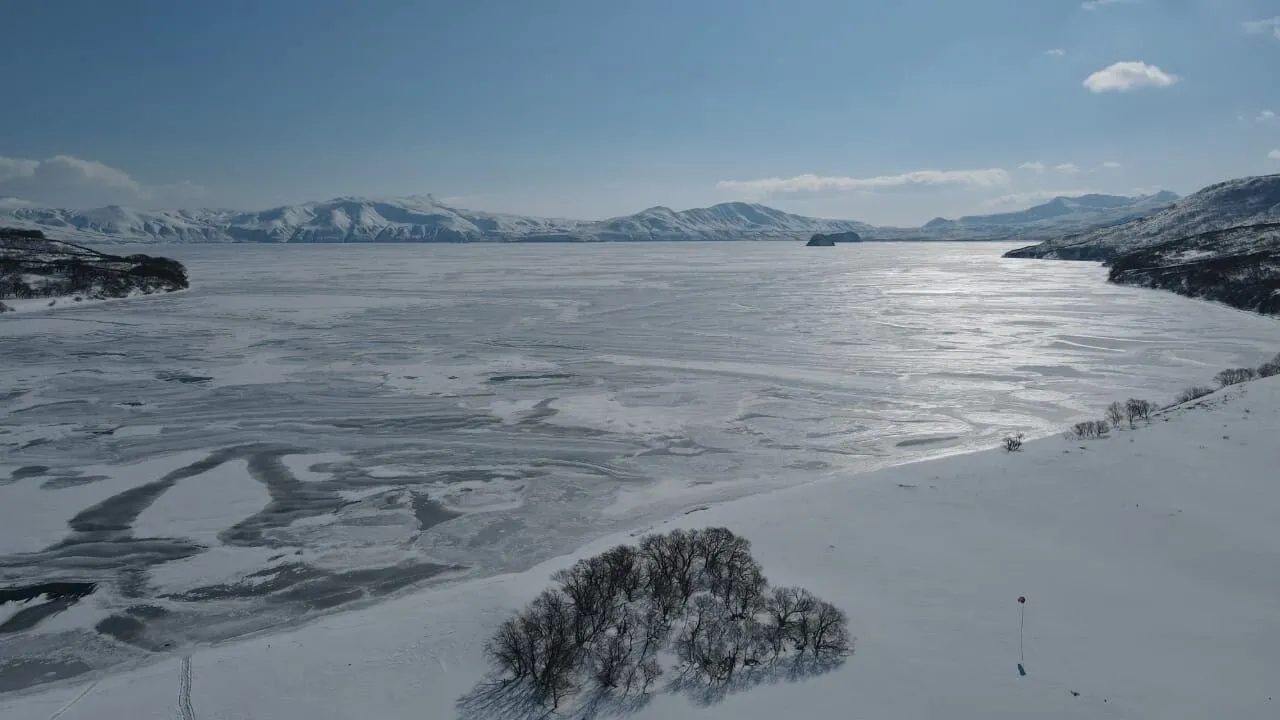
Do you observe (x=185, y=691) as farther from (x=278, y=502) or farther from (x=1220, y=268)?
(x=1220, y=268)

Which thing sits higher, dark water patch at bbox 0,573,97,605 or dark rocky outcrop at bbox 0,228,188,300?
dark rocky outcrop at bbox 0,228,188,300

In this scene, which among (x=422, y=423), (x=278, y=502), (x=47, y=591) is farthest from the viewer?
(x=422, y=423)

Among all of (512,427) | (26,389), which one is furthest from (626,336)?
(26,389)

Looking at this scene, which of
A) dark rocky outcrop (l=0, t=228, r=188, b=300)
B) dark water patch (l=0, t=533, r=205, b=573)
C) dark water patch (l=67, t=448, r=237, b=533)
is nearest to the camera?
dark water patch (l=0, t=533, r=205, b=573)

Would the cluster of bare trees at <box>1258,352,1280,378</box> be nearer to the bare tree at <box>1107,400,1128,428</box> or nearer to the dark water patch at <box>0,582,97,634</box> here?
the bare tree at <box>1107,400,1128,428</box>

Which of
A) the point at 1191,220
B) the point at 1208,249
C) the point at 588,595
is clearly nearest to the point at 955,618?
the point at 588,595

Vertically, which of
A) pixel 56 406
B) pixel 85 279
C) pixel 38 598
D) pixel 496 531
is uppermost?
pixel 85 279

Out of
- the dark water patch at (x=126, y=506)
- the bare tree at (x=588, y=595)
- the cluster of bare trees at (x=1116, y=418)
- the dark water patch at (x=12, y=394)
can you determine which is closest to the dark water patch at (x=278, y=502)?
the dark water patch at (x=126, y=506)

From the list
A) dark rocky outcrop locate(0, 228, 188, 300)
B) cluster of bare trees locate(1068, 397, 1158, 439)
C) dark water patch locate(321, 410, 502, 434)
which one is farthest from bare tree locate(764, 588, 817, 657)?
dark rocky outcrop locate(0, 228, 188, 300)
